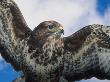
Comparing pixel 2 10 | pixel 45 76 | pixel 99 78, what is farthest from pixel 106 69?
pixel 2 10

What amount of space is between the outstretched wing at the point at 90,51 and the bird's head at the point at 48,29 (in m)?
0.30

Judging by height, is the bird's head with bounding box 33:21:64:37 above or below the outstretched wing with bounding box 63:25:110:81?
above

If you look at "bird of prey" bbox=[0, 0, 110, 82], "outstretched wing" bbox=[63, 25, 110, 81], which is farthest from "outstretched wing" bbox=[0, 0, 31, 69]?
"outstretched wing" bbox=[63, 25, 110, 81]

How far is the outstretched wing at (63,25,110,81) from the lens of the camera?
62.3ft

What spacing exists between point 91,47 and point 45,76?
4.40ft

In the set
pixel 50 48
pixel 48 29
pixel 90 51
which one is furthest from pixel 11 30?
pixel 90 51

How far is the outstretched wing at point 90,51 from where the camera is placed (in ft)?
62.3

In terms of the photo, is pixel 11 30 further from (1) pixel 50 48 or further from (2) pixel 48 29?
(1) pixel 50 48

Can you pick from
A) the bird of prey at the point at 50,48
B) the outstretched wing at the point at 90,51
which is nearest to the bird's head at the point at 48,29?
the bird of prey at the point at 50,48

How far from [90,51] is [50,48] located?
101cm

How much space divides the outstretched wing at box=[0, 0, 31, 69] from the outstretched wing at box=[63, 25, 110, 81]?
1.15 meters

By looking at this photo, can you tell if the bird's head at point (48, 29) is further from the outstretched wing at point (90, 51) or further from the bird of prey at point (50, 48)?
the outstretched wing at point (90, 51)

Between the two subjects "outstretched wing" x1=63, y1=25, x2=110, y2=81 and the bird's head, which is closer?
"outstretched wing" x1=63, y1=25, x2=110, y2=81

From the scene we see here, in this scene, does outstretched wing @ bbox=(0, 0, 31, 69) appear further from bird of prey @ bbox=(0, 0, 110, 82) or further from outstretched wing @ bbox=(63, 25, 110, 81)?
outstretched wing @ bbox=(63, 25, 110, 81)
